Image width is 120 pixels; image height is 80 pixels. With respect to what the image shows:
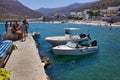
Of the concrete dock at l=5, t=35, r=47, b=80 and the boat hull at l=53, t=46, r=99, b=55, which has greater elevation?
the concrete dock at l=5, t=35, r=47, b=80

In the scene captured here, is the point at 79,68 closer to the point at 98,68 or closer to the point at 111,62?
the point at 98,68

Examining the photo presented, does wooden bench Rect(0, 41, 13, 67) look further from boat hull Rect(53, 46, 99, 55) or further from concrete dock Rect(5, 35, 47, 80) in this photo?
boat hull Rect(53, 46, 99, 55)

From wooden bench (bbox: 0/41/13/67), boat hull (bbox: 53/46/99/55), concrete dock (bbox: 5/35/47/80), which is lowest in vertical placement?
boat hull (bbox: 53/46/99/55)

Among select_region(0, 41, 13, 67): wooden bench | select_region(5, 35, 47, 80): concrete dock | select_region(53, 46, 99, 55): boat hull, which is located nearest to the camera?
select_region(5, 35, 47, 80): concrete dock

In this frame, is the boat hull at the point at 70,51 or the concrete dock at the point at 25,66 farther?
the boat hull at the point at 70,51

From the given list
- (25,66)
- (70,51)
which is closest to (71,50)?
(70,51)

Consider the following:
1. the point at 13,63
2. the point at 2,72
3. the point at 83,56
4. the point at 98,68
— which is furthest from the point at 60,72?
the point at 2,72

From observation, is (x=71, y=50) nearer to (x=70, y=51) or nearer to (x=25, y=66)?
(x=70, y=51)

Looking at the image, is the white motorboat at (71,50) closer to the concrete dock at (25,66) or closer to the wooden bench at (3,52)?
the concrete dock at (25,66)

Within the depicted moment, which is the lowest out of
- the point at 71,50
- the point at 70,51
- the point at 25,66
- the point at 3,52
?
the point at 70,51

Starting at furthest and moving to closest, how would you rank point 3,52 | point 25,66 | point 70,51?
point 70,51 < point 3,52 < point 25,66

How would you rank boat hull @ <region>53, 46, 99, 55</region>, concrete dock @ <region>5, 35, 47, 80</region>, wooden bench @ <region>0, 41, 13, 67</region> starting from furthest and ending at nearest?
1. boat hull @ <region>53, 46, 99, 55</region>
2. wooden bench @ <region>0, 41, 13, 67</region>
3. concrete dock @ <region>5, 35, 47, 80</region>

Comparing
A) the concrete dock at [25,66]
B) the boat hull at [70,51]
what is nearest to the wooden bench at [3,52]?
the concrete dock at [25,66]

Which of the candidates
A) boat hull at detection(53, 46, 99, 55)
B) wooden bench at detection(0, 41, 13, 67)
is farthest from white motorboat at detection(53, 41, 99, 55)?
wooden bench at detection(0, 41, 13, 67)
